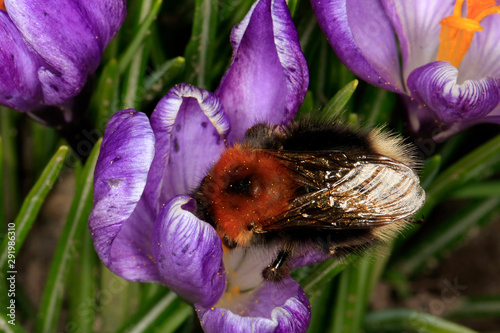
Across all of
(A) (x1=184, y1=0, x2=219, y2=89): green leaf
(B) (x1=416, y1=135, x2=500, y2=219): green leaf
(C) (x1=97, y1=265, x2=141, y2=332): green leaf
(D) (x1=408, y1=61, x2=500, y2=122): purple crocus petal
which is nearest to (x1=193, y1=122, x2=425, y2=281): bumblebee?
(D) (x1=408, y1=61, x2=500, y2=122): purple crocus petal

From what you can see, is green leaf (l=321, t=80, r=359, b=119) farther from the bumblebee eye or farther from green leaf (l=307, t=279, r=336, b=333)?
green leaf (l=307, t=279, r=336, b=333)

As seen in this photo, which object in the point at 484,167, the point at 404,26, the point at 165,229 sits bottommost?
the point at 484,167

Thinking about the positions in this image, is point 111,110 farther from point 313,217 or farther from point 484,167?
point 484,167

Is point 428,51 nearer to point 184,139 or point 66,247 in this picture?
point 184,139

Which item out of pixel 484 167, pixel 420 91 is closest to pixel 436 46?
pixel 420 91

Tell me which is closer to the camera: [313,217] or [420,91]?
[313,217]

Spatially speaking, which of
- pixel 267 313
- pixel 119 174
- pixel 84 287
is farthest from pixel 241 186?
pixel 84 287

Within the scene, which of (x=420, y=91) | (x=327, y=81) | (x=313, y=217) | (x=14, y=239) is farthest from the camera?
(x=327, y=81)

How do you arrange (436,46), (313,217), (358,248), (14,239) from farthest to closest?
(436,46) → (14,239) → (358,248) → (313,217)
